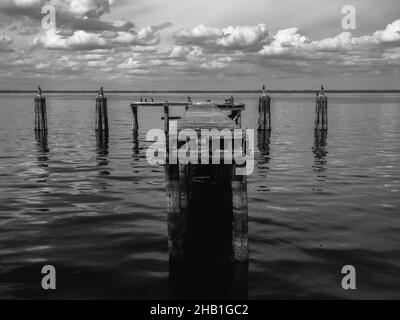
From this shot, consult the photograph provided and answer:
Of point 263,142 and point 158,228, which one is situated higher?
point 263,142

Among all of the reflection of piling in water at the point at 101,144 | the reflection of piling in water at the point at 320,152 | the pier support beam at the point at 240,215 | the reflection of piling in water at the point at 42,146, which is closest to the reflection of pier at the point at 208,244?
the pier support beam at the point at 240,215

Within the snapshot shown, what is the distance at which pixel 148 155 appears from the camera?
2788 centimetres

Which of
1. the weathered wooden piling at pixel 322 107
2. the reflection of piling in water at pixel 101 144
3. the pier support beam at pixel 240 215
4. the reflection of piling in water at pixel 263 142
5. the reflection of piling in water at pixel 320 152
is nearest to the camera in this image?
the pier support beam at pixel 240 215

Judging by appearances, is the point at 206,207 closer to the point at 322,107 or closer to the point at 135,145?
the point at 135,145

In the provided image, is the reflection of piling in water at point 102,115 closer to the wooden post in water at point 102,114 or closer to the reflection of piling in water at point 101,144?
the wooden post in water at point 102,114

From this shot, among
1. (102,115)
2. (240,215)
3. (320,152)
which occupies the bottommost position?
(320,152)

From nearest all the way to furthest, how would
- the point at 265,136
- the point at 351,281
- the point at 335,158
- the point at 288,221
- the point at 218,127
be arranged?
the point at 351,281 < the point at 218,127 < the point at 288,221 < the point at 335,158 < the point at 265,136

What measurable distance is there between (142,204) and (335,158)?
1590 centimetres

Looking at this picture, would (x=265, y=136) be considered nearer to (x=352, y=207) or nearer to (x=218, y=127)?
(x=352, y=207)

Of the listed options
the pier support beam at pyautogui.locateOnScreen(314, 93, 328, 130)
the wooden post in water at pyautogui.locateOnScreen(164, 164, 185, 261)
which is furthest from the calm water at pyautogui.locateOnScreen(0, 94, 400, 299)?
the pier support beam at pyautogui.locateOnScreen(314, 93, 328, 130)

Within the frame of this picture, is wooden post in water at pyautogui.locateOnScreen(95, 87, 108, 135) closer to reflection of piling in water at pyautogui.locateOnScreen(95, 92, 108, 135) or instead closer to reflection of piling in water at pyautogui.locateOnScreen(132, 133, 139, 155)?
reflection of piling in water at pyautogui.locateOnScreen(95, 92, 108, 135)
